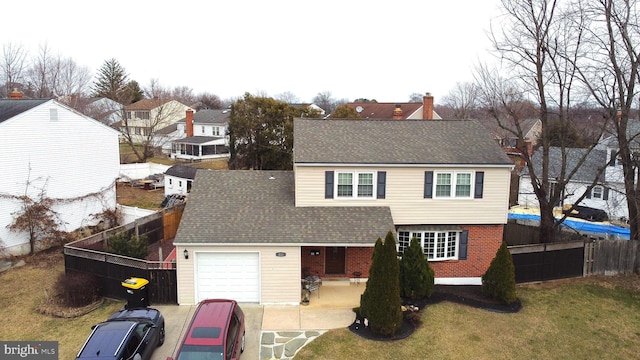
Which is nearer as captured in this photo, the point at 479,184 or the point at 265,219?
the point at 265,219

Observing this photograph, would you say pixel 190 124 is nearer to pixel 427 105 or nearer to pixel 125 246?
pixel 427 105

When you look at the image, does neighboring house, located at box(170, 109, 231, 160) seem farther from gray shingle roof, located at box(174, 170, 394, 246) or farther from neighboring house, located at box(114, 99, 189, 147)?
gray shingle roof, located at box(174, 170, 394, 246)

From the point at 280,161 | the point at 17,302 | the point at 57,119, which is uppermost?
the point at 57,119

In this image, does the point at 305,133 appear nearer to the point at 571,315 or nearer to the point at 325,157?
the point at 325,157

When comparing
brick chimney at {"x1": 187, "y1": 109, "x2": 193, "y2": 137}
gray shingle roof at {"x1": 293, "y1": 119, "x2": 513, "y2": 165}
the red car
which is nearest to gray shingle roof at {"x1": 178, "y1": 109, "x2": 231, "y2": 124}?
brick chimney at {"x1": 187, "y1": 109, "x2": 193, "y2": 137}

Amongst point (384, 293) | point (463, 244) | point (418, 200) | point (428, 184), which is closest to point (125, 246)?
point (384, 293)

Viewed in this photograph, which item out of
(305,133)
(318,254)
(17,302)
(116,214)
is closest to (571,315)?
(318,254)
